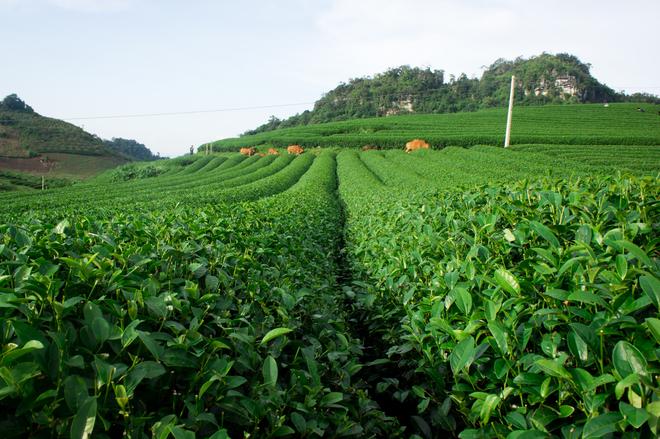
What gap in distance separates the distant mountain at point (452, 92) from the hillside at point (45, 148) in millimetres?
35748

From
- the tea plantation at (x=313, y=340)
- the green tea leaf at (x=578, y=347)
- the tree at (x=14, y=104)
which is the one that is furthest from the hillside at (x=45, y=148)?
the green tea leaf at (x=578, y=347)

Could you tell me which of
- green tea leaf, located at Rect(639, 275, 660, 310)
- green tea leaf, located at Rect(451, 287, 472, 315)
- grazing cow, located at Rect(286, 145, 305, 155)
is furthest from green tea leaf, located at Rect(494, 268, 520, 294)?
grazing cow, located at Rect(286, 145, 305, 155)

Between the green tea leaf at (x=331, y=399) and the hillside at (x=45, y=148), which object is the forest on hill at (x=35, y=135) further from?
the green tea leaf at (x=331, y=399)

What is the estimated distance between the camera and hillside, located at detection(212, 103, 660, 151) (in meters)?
33.8

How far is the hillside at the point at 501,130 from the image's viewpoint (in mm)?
33812

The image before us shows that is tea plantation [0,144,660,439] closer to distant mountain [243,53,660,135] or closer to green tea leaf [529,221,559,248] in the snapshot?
green tea leaf [529,221,559,248]

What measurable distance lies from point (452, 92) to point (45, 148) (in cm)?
6874

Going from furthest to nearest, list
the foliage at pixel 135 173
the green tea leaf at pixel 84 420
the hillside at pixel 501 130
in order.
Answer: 1. the foliage at pixel 135 173
2. the hillside at pixel 501 130
3. the green tea leaf at pixel 84 420

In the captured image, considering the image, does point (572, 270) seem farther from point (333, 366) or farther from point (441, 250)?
point (441, 250)

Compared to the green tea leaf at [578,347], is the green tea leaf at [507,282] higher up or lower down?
higher up

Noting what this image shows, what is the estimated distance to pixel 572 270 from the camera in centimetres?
166

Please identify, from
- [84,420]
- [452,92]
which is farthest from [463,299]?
[452,92]

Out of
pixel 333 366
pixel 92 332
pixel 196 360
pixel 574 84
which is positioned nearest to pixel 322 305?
pixel 333 366

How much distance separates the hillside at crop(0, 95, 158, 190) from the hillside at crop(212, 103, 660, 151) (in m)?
18.6
